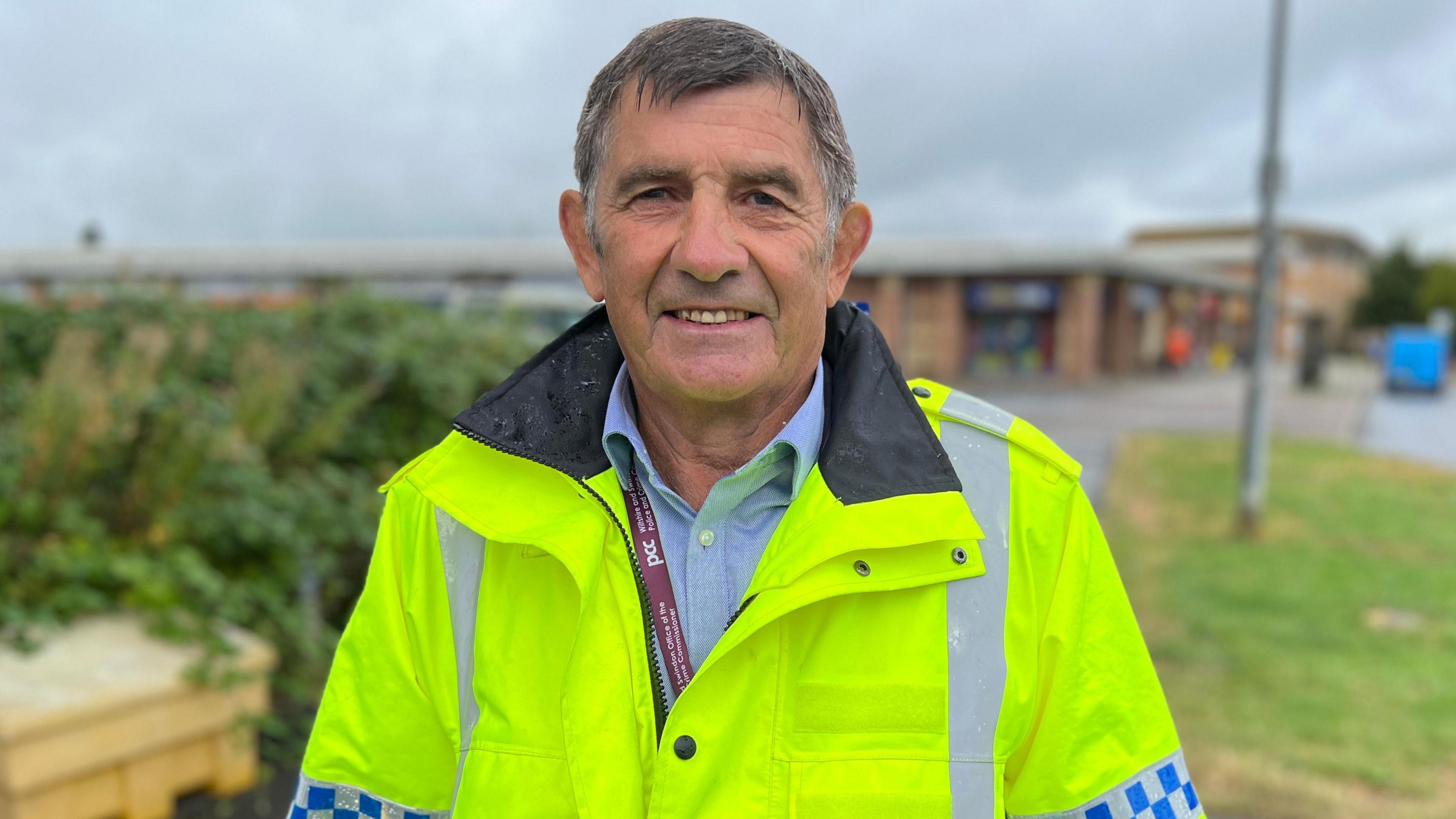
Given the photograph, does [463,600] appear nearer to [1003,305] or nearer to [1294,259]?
[1003,305]

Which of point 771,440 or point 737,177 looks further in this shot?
point 771,440

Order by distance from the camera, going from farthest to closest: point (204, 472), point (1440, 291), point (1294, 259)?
point (1294, 259) < point (1440, 291) < point (204, 472)

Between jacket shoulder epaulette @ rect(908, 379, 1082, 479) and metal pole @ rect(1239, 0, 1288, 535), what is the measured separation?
7636 millimetres

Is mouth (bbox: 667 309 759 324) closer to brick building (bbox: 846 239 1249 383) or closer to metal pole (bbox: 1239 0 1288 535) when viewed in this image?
metal pole (bbox: 1239 0 1288 535)

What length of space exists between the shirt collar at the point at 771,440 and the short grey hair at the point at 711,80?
10.8 inches

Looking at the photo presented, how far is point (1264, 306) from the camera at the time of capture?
848 centimetres

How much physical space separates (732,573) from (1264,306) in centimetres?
827

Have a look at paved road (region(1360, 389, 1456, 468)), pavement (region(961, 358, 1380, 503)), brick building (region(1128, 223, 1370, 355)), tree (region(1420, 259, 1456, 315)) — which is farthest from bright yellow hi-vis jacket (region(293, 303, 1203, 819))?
tree (region(1420, 259, 1456, 315))

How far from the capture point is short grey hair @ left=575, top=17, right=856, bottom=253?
1506 millimetres

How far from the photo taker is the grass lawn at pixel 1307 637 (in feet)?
13.4

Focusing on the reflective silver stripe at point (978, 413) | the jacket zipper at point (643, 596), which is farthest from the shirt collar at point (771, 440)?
the reflective silver stripe at point (978, 413)

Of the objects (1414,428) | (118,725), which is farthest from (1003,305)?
(118,725)

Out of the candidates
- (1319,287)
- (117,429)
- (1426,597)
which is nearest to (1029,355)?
(1426,597)

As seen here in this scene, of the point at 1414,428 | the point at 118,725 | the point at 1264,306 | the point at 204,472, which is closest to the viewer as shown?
the point at 118,725
